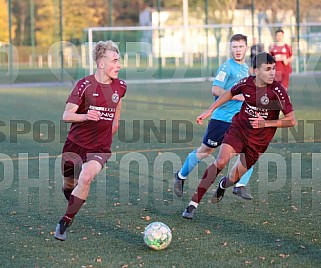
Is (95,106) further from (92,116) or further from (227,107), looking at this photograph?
(227,107)

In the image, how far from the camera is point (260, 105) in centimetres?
704

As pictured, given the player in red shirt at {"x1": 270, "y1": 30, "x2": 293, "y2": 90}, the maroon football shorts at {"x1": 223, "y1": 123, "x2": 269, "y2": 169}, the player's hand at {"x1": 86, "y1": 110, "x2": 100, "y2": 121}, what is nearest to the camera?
the player's hand at {"x1": 86, "y1": 110, "x2": 100, "y2": 121}

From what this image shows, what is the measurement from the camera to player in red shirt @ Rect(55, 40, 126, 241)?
637cm

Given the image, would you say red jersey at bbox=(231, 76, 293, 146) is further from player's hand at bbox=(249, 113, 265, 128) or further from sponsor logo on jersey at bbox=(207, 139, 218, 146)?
sponsor logo on jersey at bbox=(207, 139, 218, 146)

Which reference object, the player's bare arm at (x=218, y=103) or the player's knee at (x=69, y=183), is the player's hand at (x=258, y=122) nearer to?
the player's bare arm at (x=218, y=103)

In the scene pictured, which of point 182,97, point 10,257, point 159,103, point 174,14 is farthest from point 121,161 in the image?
point 174,14

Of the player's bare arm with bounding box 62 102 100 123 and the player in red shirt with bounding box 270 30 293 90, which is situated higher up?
the player in red shirt with bounding box 270 30 293 90

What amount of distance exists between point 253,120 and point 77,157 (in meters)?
1.80

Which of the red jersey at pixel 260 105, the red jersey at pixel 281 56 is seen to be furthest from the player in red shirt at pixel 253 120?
the red jersey at pixel 281 56

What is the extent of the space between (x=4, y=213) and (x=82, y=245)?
1632 mm

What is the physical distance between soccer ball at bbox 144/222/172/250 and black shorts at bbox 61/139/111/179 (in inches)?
33.2

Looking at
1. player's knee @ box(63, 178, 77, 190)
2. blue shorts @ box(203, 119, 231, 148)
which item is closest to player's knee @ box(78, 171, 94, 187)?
player's knee @ box(63, 178, 77, 190)

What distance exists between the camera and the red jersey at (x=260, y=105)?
698 cm

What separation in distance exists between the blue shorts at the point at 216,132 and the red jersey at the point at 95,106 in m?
1.80
